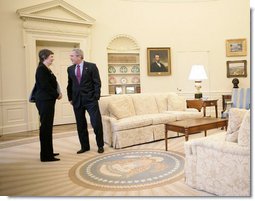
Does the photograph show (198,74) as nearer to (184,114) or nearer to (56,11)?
(184,114)

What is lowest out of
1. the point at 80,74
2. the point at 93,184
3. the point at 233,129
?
the point at 93,184

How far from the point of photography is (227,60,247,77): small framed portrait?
602 centimetres

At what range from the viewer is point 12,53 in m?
4.76

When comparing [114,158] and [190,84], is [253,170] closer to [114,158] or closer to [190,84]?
[114,158]

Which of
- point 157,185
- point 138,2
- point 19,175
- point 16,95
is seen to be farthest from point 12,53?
point 157,185

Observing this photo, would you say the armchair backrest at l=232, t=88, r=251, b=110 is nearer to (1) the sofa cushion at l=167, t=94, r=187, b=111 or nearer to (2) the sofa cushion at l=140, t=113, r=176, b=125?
(1) the sofa cushion at l=167, t=94, r=187, b=111

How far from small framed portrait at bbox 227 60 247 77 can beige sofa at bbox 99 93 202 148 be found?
2.19 metres

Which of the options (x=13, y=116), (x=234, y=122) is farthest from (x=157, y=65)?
(x=234, y=122)

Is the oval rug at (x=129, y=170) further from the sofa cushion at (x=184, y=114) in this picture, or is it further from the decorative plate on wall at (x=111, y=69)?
the decorative plate on wall at (x=111, y=69)

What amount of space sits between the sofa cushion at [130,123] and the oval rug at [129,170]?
0.40 meters

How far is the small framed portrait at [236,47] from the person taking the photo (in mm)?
6062

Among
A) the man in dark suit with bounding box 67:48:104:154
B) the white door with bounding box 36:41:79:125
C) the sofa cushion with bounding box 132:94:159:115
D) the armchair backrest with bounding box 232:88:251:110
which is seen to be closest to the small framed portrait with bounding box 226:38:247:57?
the armchair backrest with bounding box 232:88:251:110

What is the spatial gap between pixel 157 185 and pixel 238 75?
4.67m

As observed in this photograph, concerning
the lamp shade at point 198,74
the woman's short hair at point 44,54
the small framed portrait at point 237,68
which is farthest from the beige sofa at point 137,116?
the small framed portrait at point 237,68
